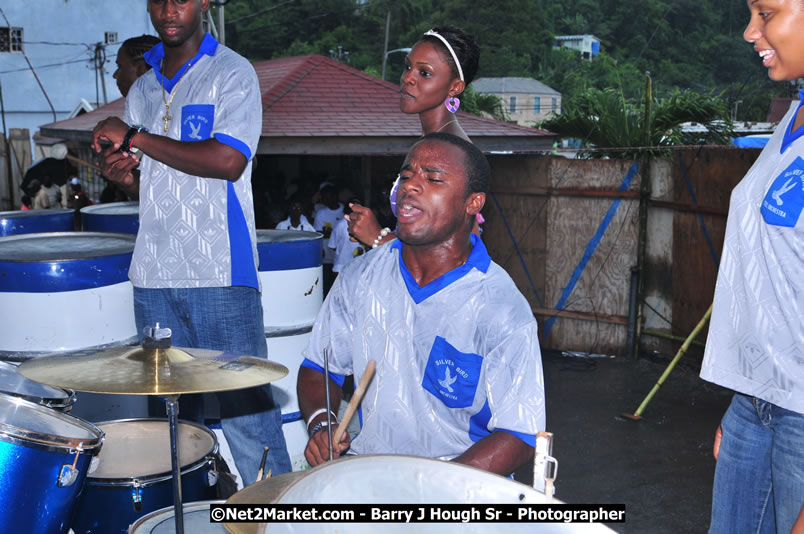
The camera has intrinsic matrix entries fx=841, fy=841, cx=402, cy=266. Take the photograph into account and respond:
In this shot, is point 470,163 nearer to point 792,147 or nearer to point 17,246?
point 792,147

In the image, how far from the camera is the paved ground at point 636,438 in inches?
191

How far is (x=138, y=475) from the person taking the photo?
2.57 m

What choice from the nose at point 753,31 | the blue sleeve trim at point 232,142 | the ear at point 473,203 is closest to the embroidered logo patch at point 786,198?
the nose at point 753,31

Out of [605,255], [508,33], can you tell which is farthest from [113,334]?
[508,33]

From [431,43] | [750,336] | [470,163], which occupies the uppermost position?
[431,43]

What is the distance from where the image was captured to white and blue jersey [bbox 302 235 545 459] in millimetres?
2201

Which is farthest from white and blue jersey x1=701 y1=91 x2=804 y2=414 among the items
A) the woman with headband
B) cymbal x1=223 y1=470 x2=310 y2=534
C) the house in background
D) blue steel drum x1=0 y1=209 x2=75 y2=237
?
the house in background

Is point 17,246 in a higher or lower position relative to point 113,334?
higher

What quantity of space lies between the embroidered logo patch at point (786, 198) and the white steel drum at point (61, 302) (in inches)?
99.9

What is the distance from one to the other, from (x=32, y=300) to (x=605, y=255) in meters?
5.97

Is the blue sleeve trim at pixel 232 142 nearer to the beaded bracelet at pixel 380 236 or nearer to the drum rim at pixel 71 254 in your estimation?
the beaded bracelet at pixel 380 236

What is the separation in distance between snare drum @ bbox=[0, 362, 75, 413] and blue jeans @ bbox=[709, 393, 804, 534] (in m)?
1.97

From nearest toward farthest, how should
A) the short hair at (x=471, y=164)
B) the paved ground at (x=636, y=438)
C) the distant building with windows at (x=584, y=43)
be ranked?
the short hair at (x=471, y=164), the paved ground at (x=636, y=438), the distant building with windows at (x=584, y=43)

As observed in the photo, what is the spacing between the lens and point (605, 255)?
8.21m
